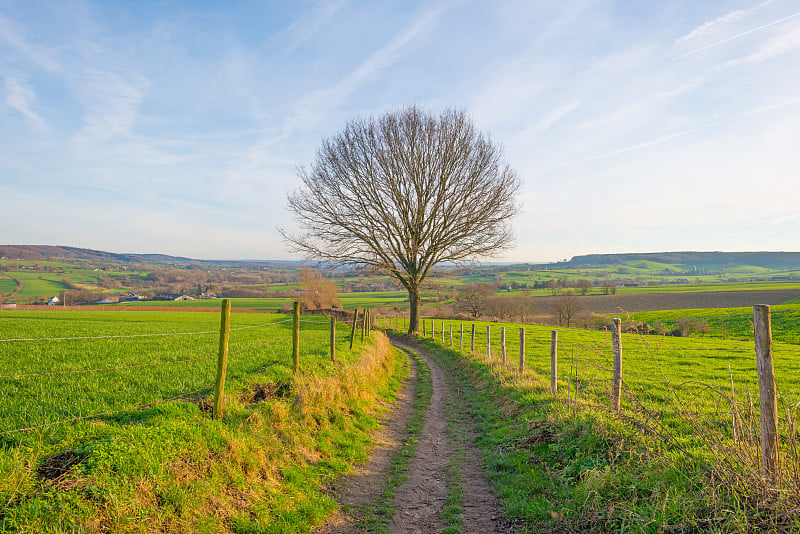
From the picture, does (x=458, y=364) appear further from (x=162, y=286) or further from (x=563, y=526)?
(x=162, y=286)

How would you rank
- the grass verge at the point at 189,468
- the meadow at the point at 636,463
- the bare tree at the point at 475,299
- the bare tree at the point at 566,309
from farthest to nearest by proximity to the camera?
1. the bare tree at the point at 475,299
2. the bare tree at the point at 566,309
3. the meadow at the point at 636,463
4. the grass verge at the point at 189,468

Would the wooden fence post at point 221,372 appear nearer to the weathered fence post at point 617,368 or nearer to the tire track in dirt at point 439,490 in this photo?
the tire track in dirt at point 439,490

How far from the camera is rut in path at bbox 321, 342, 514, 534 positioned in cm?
511

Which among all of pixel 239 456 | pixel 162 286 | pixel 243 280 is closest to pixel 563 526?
pixel 239 456

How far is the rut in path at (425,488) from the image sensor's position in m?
5.11

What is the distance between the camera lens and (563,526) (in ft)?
15.3

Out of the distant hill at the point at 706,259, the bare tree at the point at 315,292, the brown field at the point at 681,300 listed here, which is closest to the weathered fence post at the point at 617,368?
the bare tree at the point at 315,292

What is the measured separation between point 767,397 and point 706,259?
20393 cm

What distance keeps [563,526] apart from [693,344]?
24.8 metres

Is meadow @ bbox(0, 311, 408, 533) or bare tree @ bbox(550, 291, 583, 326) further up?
meadow @ bbox(0, 311, 408, 533)

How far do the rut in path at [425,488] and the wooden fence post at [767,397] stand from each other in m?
2.75

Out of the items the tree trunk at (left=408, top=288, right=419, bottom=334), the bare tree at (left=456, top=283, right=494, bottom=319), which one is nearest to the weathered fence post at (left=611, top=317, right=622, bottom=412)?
the tree trunk at (left=408, top=288, right=419, bottom=334)

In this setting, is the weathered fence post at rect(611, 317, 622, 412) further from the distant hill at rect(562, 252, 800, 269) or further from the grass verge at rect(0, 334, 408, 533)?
the distant hill at rect(562, 252, 800, 269)

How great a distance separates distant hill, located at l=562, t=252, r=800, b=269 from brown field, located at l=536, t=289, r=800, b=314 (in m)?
94.8
